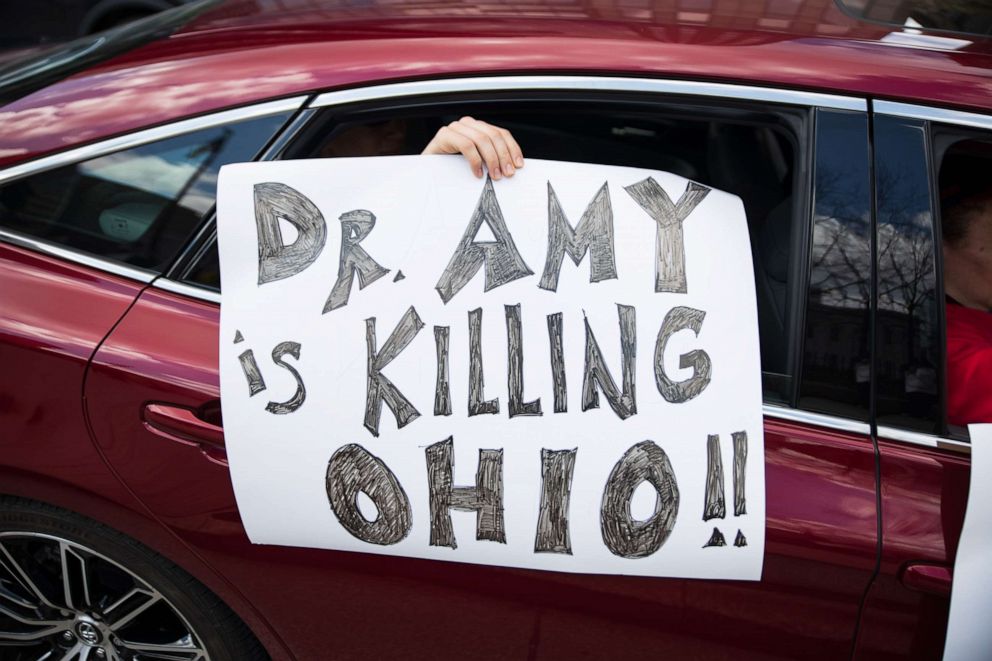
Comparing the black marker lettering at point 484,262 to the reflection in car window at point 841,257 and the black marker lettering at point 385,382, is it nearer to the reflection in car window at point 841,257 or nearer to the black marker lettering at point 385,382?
the black marker lettering at point 385,382

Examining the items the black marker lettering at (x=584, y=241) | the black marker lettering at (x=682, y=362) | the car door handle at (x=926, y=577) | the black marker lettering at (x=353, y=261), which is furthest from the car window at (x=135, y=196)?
the car door handle at (x=926, y=577)

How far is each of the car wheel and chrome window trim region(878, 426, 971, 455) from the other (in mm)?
1196

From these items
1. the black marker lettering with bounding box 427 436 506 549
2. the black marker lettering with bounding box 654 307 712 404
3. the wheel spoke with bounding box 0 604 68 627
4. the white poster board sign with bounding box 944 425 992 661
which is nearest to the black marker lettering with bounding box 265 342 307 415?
the black marker lettering with bounding box 427 436 506 549

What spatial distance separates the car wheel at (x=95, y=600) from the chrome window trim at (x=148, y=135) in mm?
597

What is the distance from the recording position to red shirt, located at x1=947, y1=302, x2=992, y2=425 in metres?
1.64

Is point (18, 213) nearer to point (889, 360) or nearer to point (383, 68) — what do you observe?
point (383, 68)

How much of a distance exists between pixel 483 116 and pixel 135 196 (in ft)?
2.03

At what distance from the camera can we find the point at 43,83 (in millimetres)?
1746

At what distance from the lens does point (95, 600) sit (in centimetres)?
177

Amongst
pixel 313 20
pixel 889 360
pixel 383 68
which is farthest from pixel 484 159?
pixel 889 360

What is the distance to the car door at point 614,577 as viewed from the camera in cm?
147

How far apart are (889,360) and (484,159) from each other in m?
0.73

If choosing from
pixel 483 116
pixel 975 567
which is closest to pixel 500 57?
pixel 483 116

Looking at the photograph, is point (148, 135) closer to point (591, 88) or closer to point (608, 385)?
point (591, 88)
